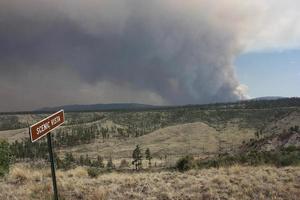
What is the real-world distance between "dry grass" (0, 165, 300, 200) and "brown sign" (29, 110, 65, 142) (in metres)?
3.40

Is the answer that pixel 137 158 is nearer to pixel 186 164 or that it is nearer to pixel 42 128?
pixel 186 164

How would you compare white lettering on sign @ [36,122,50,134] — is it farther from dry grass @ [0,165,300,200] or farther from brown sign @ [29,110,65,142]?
dry grass @ [0,165,300,200]

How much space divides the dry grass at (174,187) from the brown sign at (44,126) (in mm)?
3404

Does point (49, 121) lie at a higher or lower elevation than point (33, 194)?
higher

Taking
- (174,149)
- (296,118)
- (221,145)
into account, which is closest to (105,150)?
(174,149)

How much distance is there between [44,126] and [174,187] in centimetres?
626

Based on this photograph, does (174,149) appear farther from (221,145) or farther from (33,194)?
(33,194)

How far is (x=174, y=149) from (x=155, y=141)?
28502 mm

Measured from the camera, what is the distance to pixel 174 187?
597 inches

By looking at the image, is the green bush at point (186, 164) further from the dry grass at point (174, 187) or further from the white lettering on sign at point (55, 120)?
the white lettering on sign at point (55, 120)

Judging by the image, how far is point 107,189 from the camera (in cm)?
1468

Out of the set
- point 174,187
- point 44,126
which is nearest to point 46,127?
point 44,126

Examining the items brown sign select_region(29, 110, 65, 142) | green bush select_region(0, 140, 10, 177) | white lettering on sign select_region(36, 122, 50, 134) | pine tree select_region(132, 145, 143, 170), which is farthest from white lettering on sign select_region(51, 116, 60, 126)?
pine tree select_region(132, 145, 143, 170)

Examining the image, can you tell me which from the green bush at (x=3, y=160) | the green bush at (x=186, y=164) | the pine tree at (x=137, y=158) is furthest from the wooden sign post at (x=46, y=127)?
the pine tree at (x=137, y=158)
